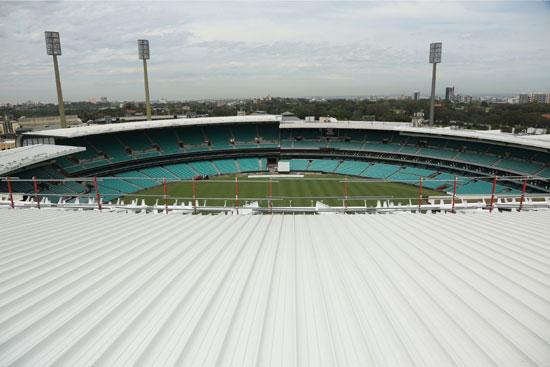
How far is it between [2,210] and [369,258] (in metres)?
12.9

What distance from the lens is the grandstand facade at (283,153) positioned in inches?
1455

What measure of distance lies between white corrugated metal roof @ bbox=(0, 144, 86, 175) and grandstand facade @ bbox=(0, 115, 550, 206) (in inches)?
146

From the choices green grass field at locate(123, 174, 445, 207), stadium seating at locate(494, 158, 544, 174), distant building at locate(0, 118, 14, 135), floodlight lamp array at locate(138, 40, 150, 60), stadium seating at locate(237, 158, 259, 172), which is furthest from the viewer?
distant building at locate(0, 118, 14, 135)

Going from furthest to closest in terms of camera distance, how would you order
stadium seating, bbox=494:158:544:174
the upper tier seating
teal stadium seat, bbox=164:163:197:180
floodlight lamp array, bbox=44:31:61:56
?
1. floodlight lamp array, bbox=44:31:61:56
2. teal stadium seat, bbox=164:163:197:180
3. the upper tier seating
4. stadium seating, bbox=494:158:544:174

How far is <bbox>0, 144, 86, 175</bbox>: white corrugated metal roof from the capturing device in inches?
955

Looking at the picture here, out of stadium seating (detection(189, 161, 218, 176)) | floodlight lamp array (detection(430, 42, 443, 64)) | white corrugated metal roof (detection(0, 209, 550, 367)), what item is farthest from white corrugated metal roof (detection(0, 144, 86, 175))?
floodlight lamp array (detection(430, 42, 443, 64))

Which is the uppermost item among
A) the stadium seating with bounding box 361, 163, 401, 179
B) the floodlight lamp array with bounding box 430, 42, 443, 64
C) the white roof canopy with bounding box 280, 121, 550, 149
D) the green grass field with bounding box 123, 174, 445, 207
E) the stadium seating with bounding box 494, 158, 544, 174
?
the floodlight lamp array with bounding box 430, 42, 443, 64

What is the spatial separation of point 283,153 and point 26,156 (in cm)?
3613

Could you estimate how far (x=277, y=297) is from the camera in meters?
4.90

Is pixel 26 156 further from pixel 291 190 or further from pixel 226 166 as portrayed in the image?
pixel 226 166

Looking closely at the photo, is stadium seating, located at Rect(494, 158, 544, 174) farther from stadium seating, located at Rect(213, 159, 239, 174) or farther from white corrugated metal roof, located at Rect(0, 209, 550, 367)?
white corrugated metal roof, located at Rect(0, 209, 550, 367)

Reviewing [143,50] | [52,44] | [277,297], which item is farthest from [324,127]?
[277,297]

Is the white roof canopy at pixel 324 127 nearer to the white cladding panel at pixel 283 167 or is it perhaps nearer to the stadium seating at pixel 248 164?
the stadium seating at pixel 248 164

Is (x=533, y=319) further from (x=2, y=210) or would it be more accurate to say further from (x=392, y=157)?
(x=392, y=157)
